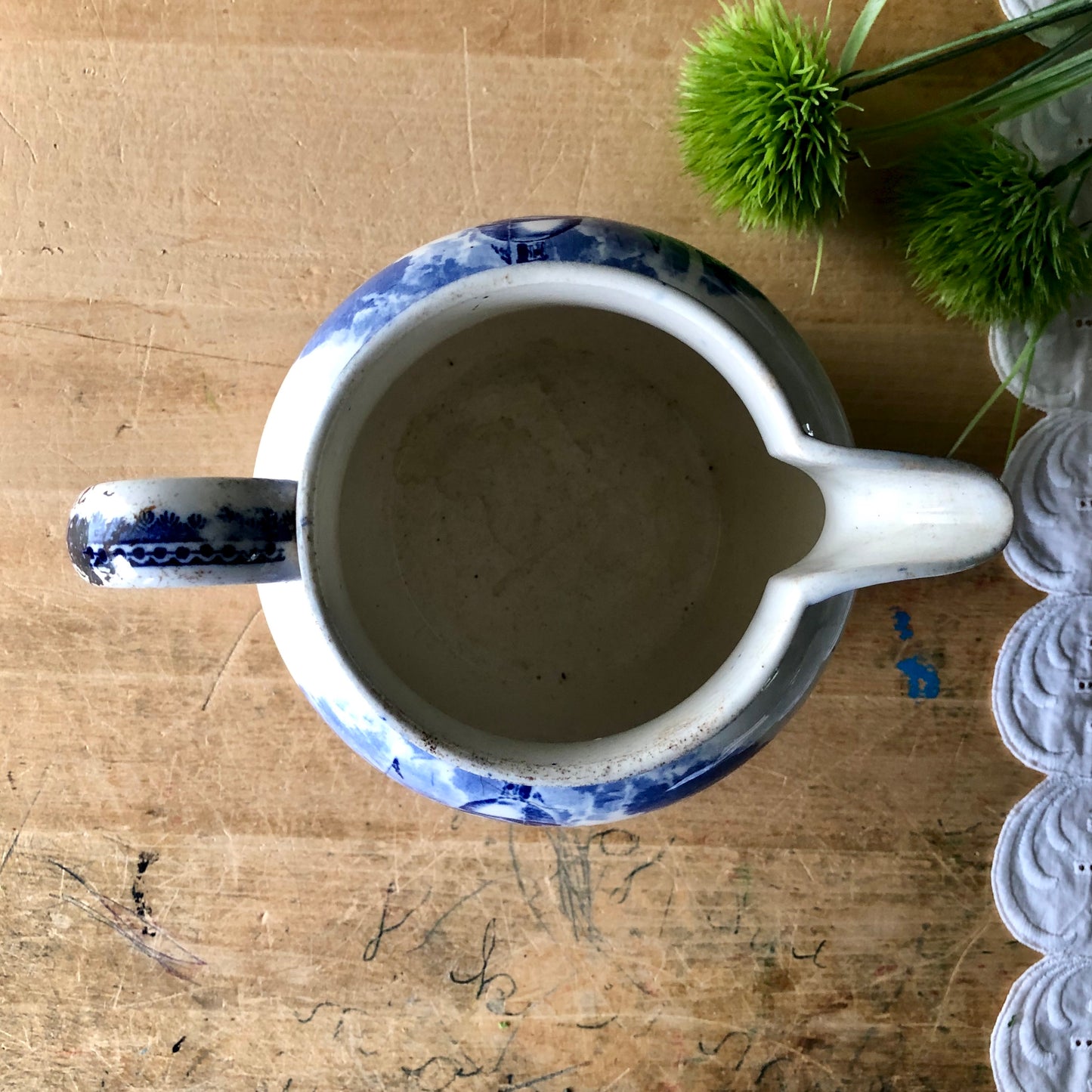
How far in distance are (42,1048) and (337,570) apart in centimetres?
35

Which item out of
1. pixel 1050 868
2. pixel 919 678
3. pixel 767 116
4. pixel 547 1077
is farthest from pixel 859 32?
pixel 547 1077

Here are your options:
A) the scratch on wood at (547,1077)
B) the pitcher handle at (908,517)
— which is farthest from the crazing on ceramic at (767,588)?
the scratch on wood at (547,1077)

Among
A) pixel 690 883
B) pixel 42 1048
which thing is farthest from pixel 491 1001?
pixel 42 1048

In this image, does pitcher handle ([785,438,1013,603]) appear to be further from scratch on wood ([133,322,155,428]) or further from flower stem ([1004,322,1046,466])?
scratch on wood ([133,322,155,428])

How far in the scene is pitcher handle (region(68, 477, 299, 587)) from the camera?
280mm

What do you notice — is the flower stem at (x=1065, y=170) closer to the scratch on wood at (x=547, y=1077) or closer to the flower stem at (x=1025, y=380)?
the flower stem at (x=1025, y=380)

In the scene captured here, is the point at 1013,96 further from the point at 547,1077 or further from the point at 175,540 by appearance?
the point at 547,1077

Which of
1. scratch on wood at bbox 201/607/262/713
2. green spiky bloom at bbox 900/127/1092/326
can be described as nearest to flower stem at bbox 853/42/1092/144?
green spiky bloom at bbox 900/127/1092/326

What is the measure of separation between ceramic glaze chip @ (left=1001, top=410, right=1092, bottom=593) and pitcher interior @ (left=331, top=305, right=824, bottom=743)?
5.5 inches

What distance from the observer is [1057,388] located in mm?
444

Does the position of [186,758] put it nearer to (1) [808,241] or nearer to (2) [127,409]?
(2) [127,409]

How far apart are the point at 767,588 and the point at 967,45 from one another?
0.86ft

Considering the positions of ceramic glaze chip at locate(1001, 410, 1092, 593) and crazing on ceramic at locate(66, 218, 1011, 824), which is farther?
ceramic glaze chip at locate(1001, 410, 1092, 593)

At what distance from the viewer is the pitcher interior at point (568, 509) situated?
408 millimetres
